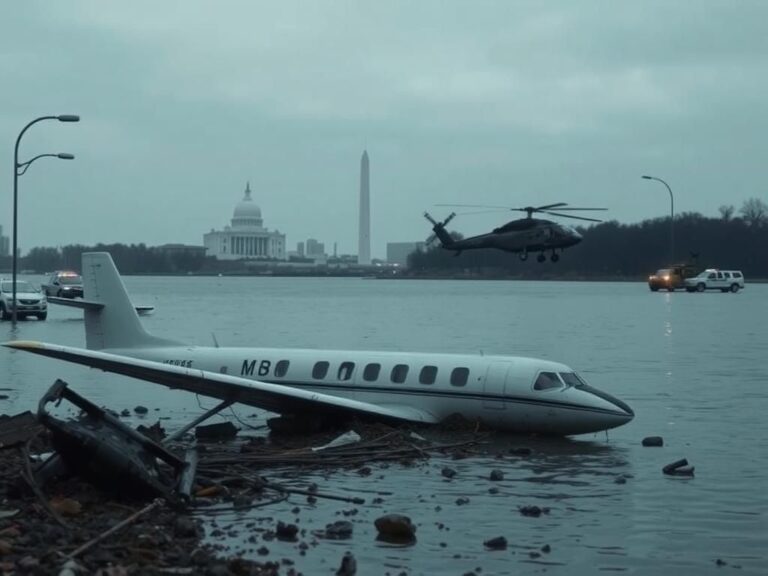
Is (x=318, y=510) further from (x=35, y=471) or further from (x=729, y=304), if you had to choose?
(x=729, y=304)

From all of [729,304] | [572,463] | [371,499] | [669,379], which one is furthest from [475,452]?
[729,304]

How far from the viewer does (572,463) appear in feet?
74.0

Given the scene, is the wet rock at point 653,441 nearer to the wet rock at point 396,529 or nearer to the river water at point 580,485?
the river water at point 580,485

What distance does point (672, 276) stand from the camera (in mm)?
113625

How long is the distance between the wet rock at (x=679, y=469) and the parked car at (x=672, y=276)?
92.8 m

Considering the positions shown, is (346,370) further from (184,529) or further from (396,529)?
(184,529)

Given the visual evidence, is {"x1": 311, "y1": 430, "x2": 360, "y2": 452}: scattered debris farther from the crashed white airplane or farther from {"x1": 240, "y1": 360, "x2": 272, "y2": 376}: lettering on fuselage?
{"x1": 240, "y1": 360, "x2": 272, "y2": 376}: lettering on fuselage

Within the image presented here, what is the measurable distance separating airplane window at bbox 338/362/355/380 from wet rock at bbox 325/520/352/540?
9427mm

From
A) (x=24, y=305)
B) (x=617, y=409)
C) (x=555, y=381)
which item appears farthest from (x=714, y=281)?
(x=617, y=409)

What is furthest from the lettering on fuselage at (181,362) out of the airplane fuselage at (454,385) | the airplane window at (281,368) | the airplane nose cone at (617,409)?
the airplane nose cone at (617,409)

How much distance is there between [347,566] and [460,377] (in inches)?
415

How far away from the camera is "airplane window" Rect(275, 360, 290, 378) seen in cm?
2692

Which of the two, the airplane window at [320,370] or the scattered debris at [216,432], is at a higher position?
the airplane window at [320,370]

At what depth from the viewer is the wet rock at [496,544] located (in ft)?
52.5
